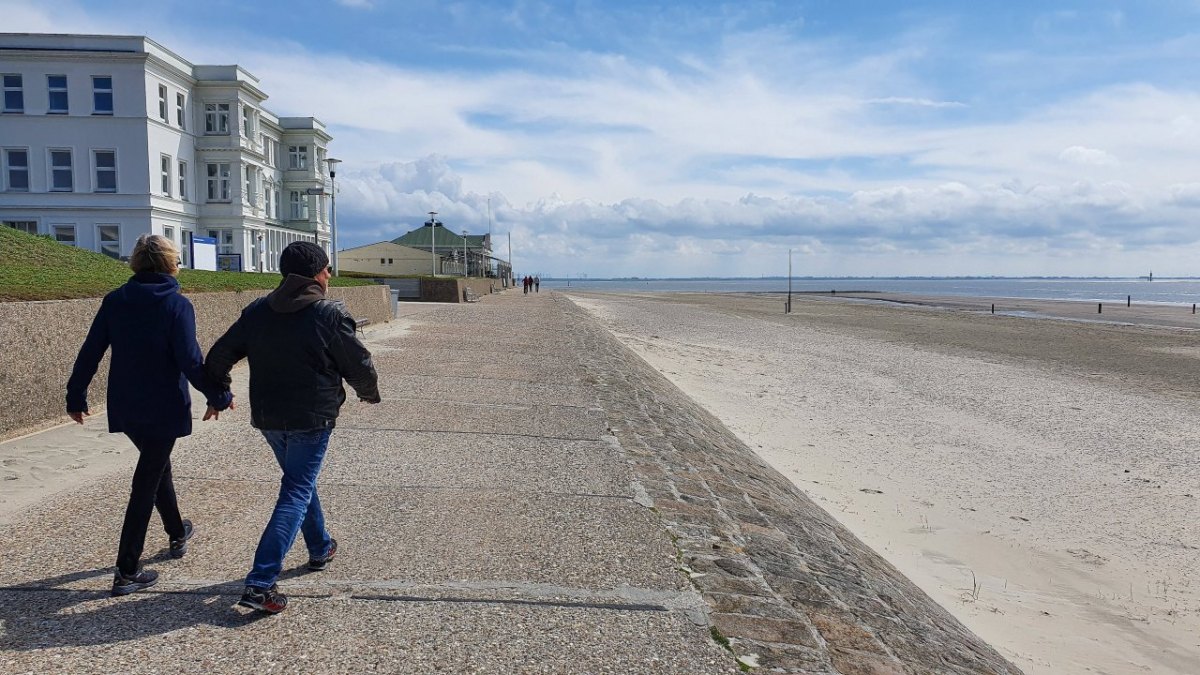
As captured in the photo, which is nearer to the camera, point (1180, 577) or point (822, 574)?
point (822, 574)

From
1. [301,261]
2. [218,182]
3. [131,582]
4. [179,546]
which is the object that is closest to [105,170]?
[218,182]

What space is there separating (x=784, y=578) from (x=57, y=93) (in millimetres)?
36528

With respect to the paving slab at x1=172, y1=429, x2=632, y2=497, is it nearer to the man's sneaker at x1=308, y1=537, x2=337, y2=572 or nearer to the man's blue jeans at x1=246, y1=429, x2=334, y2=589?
the man's sneaker at x1=308, y1=537, x2=337, y2=572

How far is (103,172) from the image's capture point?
33188 mm

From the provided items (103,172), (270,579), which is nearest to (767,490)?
(270,579)

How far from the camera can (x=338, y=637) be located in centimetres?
369

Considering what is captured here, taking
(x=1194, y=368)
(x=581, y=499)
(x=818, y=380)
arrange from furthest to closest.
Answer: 1. (x=1194, y=368)
2. (x=818, y=380)
3. (x=581, y=499)

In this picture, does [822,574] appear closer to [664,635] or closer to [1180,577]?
[664,635]

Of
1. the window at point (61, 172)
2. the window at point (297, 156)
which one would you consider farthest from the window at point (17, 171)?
the window at point (297, 156)

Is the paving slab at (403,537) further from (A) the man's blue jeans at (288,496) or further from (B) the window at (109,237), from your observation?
(B) the window at (109,237)

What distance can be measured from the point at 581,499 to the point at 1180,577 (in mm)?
5266

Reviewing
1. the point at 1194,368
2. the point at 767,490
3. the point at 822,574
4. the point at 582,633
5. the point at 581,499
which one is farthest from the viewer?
the point at 1194,368

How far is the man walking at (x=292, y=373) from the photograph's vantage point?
12.8ft

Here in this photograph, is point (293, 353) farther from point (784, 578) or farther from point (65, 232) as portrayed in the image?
point (65, 232)
